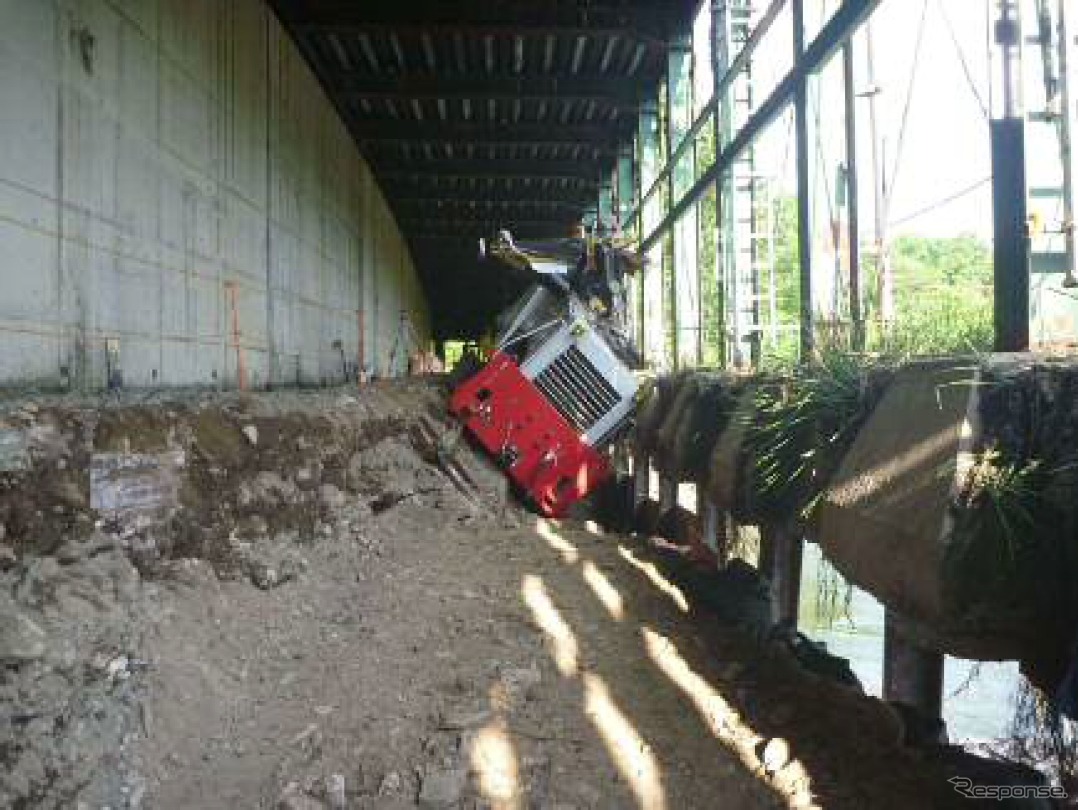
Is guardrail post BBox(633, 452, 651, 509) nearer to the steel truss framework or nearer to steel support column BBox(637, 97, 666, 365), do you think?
the steel truss framework

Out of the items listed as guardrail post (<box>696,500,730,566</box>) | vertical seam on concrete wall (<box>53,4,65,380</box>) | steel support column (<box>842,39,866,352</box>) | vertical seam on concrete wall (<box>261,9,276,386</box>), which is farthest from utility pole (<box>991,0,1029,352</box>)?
vertical seam on concrete wall (<box>261,9,276,386</box>)

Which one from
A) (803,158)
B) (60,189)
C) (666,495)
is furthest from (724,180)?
(60,189)

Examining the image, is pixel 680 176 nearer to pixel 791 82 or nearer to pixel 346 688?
pixel 791 82

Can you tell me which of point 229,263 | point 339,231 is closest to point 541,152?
point 339,231

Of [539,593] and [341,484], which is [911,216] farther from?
[341,484]

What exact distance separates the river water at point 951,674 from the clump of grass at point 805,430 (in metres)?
0.38

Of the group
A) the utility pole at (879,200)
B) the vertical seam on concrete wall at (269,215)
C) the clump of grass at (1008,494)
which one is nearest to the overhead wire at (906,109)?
the utility pole at (879,200)

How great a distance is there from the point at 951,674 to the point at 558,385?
4.41m

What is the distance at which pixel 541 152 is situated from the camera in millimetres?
18953

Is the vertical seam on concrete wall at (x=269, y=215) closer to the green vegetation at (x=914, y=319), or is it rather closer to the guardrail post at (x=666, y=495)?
the guardrail post at (x=666, y=495)

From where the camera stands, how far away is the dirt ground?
302cm

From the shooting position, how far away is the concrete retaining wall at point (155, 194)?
4742mm

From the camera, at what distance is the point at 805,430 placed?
440cm

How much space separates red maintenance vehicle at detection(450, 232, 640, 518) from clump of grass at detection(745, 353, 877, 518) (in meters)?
3.92
